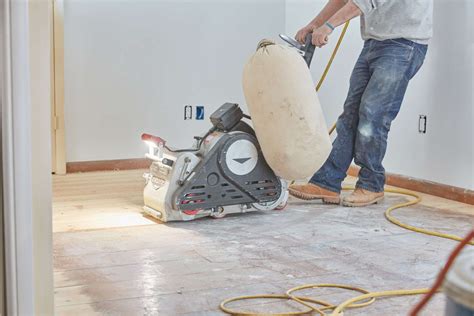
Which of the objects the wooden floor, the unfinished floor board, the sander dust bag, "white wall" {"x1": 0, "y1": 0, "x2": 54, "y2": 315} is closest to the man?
the wooden floor

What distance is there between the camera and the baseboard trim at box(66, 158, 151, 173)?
172 inches

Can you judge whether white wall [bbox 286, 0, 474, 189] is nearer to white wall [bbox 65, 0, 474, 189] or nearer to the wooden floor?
white wall [bbox 65, 0, 474, 189]

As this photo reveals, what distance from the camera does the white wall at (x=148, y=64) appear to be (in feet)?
14.2

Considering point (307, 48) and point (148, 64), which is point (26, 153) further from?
point (148, 64)

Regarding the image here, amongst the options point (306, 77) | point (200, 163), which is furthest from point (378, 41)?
point (200, 163)

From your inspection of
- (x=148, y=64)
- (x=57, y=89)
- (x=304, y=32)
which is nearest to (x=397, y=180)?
(x=304, y=32)

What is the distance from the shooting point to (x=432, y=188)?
12.4ft

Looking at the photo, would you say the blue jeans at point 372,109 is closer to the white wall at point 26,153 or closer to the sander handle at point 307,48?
the sander handle at point 307,48

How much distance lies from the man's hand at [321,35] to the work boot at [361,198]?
75 cm

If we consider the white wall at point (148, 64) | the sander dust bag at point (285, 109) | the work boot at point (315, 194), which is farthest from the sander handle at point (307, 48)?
the white wall at point (148, 64)

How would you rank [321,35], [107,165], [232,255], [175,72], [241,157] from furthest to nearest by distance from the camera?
[175,72]
[107,165]
[321,35]
[241,157]
[232,255]

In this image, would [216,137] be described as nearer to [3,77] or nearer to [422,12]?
[422,12]

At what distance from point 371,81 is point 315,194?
24.4 inches

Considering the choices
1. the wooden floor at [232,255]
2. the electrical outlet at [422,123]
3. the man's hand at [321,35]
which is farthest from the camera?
the electrical outlet at [422,123]
